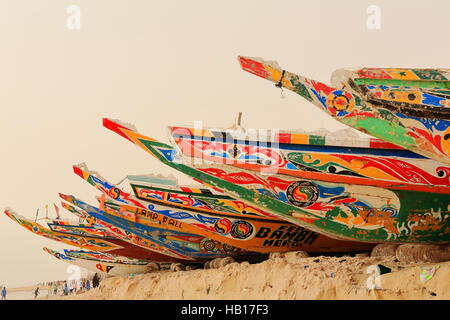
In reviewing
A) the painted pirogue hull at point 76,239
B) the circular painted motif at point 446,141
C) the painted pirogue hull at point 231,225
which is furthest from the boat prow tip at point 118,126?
the painted pirogue hull at point 76,239

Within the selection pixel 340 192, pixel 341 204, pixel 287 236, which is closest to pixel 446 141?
pixel 340 192

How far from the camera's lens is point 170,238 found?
1720 cm

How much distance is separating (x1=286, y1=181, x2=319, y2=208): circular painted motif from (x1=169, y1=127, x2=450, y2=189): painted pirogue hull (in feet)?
0.79

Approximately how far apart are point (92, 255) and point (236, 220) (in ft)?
35.5

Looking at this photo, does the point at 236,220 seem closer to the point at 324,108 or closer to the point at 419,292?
the point at 324,108

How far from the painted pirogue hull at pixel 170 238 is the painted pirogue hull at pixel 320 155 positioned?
19.6 feet

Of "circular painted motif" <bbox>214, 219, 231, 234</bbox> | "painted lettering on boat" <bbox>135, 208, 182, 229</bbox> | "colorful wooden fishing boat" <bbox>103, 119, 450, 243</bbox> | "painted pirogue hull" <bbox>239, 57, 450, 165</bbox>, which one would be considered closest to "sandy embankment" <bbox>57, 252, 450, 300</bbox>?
"colorful wooden fishing boat" <bbox>103, 119, 450, 243</bbox>

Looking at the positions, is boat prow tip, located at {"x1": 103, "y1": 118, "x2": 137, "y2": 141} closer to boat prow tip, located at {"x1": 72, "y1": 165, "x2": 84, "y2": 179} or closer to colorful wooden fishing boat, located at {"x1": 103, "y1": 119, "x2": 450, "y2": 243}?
colorful wooden fishing boat, located at {"x1": 103, "y1": 119, "x2": 450, "y2": 243}

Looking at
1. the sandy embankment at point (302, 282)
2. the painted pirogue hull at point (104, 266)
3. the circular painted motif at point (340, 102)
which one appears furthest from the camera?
the painted pirogue hull at point (104, 266)

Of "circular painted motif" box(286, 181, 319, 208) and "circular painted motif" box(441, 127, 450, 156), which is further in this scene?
"circular painted motif" box(286, 181, 319, 208)

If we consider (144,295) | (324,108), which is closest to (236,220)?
(144,295)

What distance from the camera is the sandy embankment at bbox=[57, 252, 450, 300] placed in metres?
7.23

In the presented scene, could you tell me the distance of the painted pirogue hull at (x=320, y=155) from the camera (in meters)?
Answer: 9.45

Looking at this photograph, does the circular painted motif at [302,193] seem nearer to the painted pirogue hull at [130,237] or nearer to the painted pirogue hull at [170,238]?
the painted pirogue hull at [170,238]
